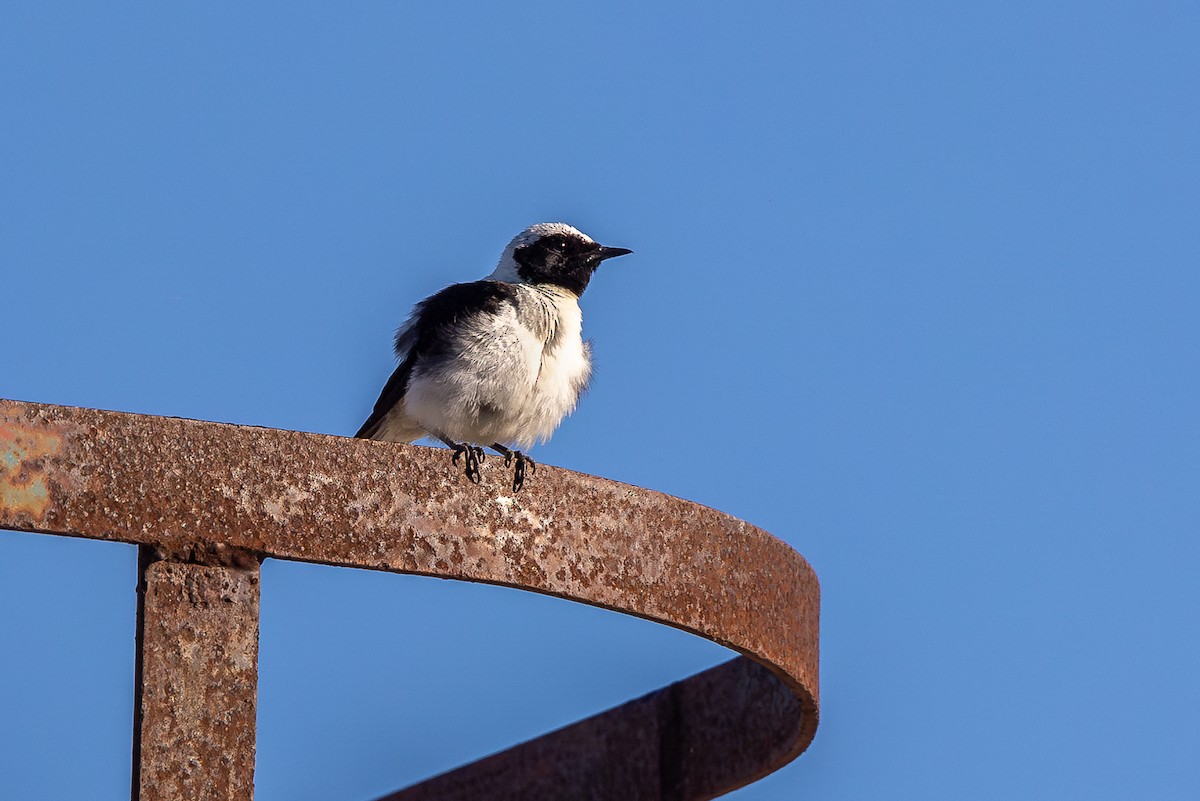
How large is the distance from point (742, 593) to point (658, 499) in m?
0.34

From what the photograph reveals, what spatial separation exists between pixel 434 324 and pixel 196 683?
371cm

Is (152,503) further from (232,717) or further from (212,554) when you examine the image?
(232,717)

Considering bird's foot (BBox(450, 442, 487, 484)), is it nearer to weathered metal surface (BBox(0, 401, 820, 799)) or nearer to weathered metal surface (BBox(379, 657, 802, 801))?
weathered metal surface (BBox(0, 401, 820, 799))

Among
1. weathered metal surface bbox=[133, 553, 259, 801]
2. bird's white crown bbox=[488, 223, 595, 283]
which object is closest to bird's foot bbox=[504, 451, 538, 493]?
weathered metal surface bbox=[133, 553, 259, 801]

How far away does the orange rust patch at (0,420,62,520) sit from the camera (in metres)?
3.58

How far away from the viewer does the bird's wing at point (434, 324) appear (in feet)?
23.3

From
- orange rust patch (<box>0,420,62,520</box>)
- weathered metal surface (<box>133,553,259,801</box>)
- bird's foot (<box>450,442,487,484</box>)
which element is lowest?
weathered metal surface (<box>133,553,259,801</box>)

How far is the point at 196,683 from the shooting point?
11.9ft

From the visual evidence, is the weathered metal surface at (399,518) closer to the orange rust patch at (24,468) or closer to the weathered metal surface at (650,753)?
the orange rust patch at (24,468)

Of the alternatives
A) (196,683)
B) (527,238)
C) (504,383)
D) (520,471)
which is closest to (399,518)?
(520,471)

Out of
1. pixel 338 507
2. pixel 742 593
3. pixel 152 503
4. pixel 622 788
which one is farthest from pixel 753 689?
pixel 152 503

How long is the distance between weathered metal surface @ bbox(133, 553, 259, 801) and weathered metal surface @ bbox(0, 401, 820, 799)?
72mm

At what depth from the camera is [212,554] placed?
12.2 ft

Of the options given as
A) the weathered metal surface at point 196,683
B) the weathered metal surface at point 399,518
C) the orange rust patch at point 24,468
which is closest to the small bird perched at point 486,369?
the weathered metal surface at point 399,518
